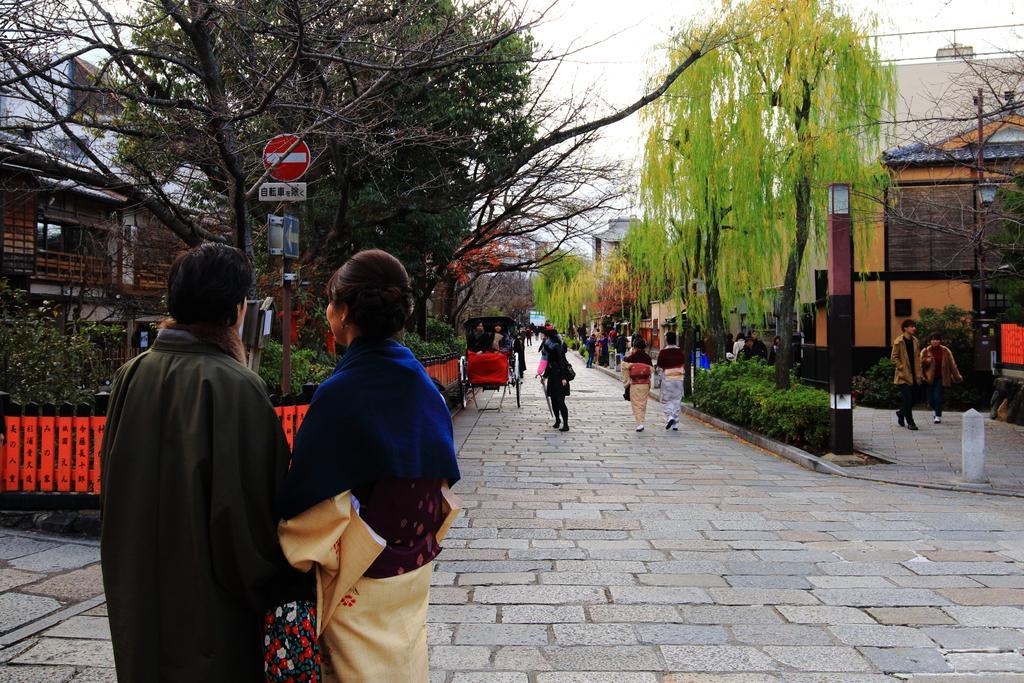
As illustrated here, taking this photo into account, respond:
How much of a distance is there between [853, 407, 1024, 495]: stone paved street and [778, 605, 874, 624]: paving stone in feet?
17.3

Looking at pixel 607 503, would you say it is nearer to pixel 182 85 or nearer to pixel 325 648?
pixel 325 648

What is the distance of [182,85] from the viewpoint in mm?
13109

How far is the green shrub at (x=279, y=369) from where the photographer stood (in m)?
10.2

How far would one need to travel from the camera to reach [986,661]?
4039 mm

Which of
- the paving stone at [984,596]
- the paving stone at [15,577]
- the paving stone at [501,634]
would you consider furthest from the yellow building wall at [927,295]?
the paving stone at [15,577]

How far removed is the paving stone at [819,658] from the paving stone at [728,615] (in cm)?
42

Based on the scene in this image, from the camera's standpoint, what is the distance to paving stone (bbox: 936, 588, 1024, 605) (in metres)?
4.99

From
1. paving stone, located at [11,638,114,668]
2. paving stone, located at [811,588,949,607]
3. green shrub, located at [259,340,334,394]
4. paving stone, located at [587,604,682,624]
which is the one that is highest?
green shrub, located at [259,340,334,394]

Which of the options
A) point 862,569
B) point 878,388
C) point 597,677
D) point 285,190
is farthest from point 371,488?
point 878,388

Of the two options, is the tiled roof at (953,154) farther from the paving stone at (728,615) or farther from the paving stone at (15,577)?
the paving stone at (15,577)

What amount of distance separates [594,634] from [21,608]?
3.27 metres

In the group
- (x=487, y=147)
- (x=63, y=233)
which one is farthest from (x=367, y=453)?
(x=63, y=233)

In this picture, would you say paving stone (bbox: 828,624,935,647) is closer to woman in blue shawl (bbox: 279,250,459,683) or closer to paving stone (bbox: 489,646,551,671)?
paving stone (bbox: 489,646,551,671)

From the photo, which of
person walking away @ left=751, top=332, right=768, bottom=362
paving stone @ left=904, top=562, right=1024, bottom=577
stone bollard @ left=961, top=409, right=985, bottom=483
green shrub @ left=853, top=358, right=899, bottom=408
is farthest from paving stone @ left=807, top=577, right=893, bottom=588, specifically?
person walking away @ left=751, top=332, right=768, bottom=362
